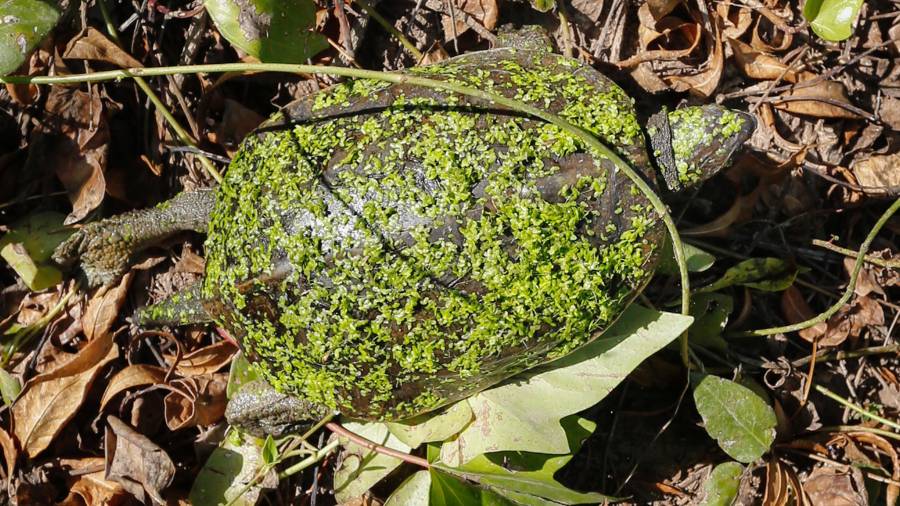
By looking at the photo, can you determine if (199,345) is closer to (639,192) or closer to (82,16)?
(82,16)

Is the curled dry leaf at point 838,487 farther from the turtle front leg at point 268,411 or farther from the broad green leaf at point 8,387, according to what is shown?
the broad green leaf at point 8,387

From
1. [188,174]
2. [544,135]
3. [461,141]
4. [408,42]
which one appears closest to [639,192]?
[544,135]

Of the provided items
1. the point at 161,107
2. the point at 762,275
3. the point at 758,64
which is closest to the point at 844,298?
the point at 762,275

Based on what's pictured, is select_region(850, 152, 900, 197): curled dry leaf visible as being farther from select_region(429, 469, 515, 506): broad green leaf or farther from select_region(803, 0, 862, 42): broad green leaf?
select_region(429, 469, 515, 506): broad green leaf

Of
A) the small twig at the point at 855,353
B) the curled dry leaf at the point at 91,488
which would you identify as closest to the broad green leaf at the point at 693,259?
the small twig at the point at 855,353

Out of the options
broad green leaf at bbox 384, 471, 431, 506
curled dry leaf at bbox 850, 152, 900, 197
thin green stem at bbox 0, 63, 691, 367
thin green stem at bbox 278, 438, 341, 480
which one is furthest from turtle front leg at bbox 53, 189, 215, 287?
curled dry leaf at bbox 850, 152, 900, 197

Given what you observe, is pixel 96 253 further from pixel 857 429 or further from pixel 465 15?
pixel 857 429

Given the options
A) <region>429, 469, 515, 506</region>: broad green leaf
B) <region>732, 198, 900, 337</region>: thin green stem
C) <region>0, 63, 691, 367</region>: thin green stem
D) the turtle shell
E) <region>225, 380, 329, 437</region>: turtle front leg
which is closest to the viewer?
<region>0, 63, 691, 367</region>: thin green stem
